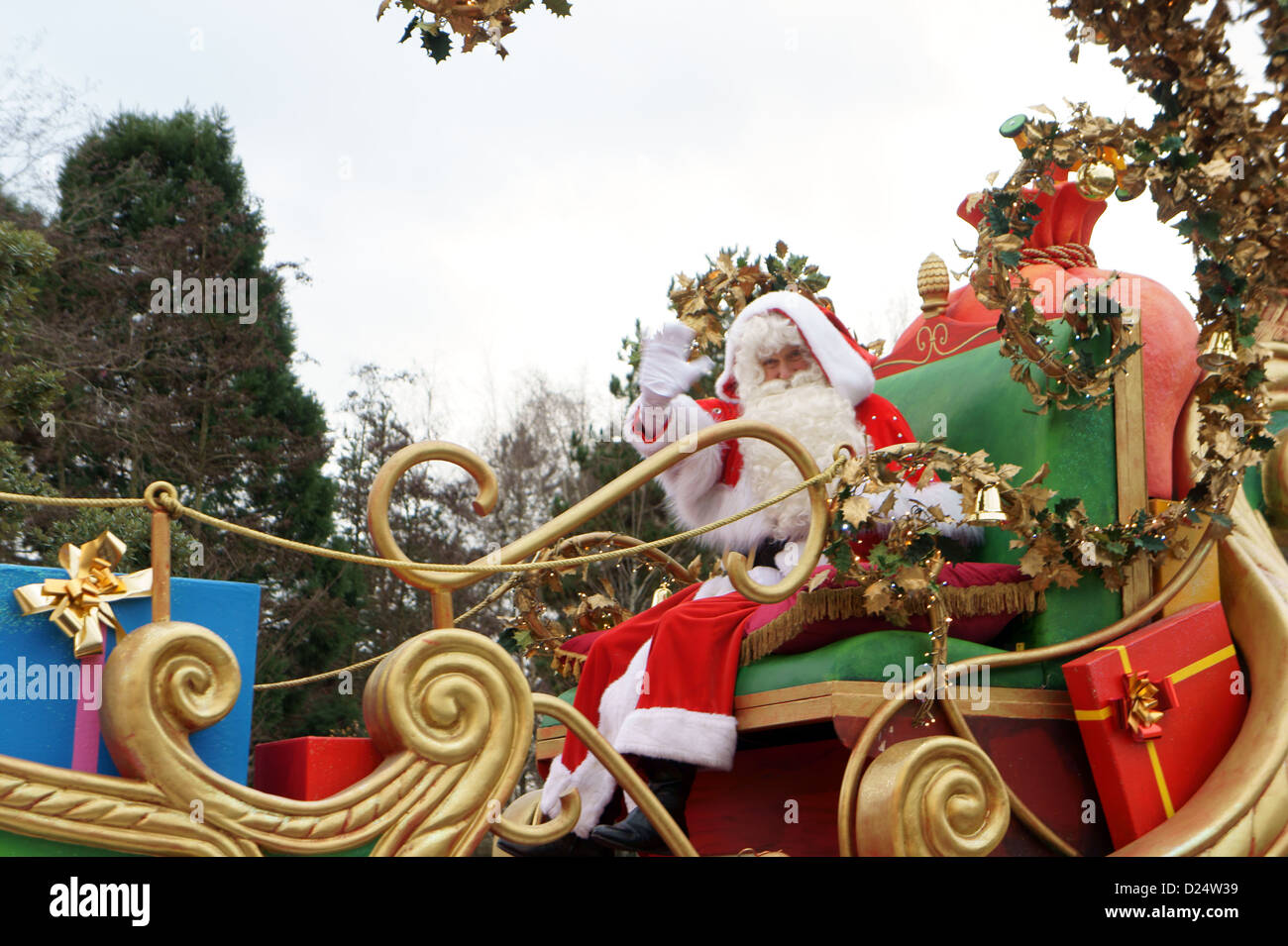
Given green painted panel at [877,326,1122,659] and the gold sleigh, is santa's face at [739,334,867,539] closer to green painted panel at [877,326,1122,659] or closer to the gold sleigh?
green painted panel at [877,326,1122,659]

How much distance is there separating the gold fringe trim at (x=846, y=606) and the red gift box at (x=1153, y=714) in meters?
0.25

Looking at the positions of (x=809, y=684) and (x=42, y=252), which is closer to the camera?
(x=809, y=684)

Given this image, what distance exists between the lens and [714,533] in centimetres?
456

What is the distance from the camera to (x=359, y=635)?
44.7 feet

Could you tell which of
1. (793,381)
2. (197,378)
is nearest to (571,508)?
(793,381)

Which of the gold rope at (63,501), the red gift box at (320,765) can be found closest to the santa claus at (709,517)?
the red gift box at (320,765)

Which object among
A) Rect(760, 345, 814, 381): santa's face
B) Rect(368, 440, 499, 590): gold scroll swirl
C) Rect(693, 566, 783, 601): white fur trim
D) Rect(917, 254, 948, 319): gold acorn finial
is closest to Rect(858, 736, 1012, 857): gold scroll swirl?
Rect(693, 566, 783, 601): white fur trim

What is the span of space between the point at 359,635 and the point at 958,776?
11.0 m

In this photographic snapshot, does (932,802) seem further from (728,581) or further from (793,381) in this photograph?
(793,381)

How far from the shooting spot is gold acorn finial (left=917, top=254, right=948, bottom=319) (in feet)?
15.8
